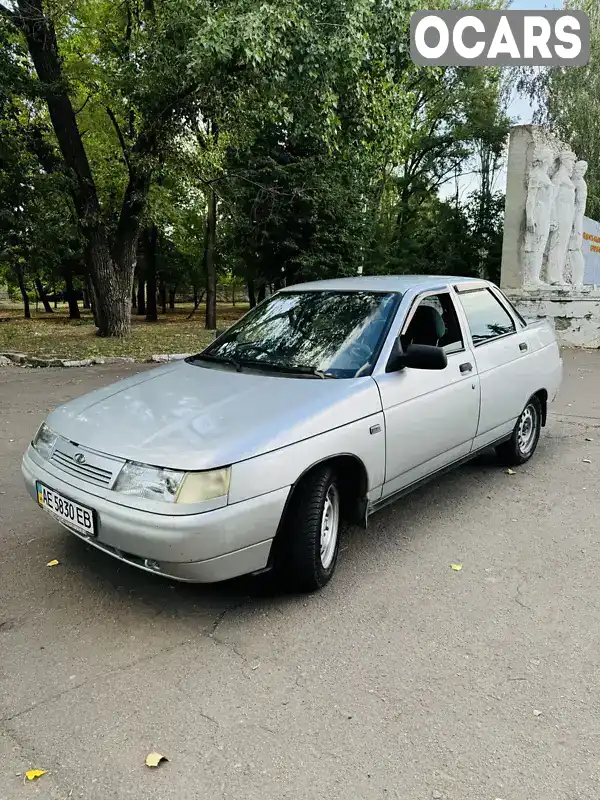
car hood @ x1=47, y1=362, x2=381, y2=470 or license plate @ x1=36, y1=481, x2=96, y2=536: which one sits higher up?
car hood @ x1=47, y1=362, x2=381, y2=470

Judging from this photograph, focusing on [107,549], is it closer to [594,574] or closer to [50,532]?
[50,532]

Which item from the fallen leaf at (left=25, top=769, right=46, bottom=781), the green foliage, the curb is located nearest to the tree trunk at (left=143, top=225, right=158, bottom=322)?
the green foliage

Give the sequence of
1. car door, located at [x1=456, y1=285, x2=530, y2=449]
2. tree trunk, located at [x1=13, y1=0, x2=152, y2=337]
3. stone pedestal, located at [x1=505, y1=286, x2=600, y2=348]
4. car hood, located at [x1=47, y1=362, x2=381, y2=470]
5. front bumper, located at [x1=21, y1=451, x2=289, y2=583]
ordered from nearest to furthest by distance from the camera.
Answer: front bumper, located at [x1=21, y1=451, x2=289, y2=583]
car hood, located at [x1=47, y1=362, x2=381, y2=470]
car door, located at [x1=456, y1=285, x2=530, y2=449]
tree trunk, located at [x1=13, y1=0, x2=152, y2=337]
stone pedestal, located at [x1=505, y1=286, x2=600, y2=348]

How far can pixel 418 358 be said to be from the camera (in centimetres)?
382

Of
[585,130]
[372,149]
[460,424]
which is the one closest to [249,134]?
[372,149]

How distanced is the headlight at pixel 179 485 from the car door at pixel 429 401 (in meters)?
1.20

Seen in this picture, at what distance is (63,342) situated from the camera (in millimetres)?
16375

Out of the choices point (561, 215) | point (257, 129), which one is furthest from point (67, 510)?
point (561, 215)

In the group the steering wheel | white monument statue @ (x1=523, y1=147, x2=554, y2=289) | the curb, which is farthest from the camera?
white monument statue @ (x1=523, y1=147, x2=554, y2=289)

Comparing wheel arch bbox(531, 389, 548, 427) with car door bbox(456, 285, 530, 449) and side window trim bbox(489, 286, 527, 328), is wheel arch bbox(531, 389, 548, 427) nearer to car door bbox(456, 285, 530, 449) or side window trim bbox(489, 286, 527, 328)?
car door bbox(456, 285, 530, 449)

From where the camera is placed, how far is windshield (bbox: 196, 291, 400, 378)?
3936mm

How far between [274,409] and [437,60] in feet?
45.3

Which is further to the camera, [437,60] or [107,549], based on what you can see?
[437,60]

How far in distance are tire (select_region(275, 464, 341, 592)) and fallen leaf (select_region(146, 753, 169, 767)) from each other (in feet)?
3.73
